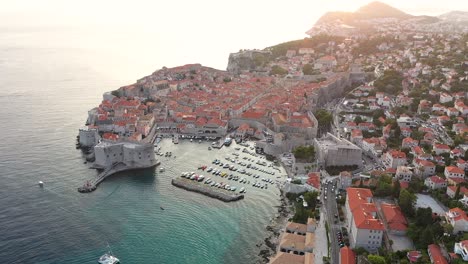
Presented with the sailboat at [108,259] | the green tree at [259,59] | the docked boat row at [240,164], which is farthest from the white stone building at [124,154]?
the green tree at [259,59]

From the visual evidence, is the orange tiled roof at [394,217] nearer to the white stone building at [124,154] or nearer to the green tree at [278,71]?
the white stone building at [124,154]

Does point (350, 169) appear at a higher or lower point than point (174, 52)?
lower

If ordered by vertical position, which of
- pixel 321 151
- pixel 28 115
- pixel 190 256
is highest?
pixel 28 115

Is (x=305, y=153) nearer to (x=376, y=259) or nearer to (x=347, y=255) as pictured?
(x=347, y=255)

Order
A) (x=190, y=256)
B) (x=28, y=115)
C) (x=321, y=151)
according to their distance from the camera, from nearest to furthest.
A: (x=190, y=256), (x=321, y=151), (x=28, y=115)

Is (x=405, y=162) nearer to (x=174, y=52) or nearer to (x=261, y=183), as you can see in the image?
(x=261, y=183)

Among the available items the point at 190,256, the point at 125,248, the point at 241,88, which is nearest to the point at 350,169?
the point at 190,256
